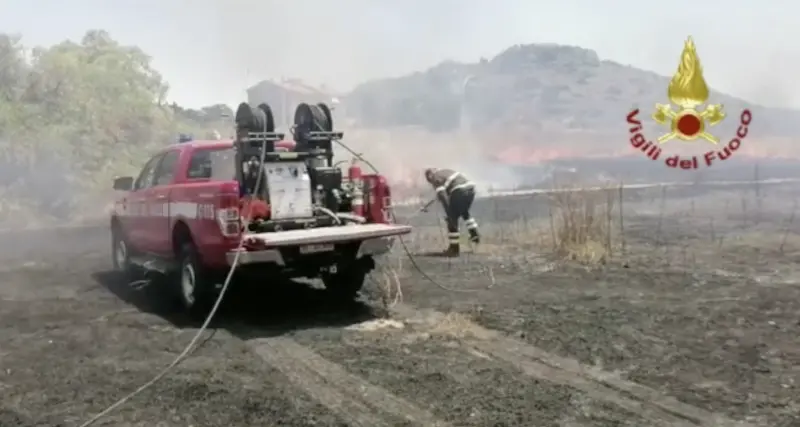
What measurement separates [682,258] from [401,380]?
6924mm

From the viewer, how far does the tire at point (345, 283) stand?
833cm

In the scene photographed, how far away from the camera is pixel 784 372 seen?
18.0ft

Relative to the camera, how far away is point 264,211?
7.73m

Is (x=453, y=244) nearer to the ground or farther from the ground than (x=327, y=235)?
nearer to the ground

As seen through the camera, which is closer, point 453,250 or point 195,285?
point 195,285

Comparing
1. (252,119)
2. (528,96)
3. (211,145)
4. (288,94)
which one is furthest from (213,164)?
(528,96)

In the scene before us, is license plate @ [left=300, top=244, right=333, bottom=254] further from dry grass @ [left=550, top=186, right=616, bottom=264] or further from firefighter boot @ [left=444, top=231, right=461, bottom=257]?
firefighter boot @ [left=444, top=231, right=461, bottom=257]

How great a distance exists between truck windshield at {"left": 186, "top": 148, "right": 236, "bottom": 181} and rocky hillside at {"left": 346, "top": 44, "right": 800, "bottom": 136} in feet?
94.3

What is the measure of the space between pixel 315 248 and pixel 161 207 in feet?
7.63

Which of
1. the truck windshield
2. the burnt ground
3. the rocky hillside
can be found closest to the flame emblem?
the burnt ground

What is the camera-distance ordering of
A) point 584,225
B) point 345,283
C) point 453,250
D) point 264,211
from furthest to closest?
point 453,250, point 584,225, point 345,283, point 264,211

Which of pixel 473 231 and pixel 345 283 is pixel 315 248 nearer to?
pixel 345 283

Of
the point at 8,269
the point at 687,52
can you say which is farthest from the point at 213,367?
the point at 687,52

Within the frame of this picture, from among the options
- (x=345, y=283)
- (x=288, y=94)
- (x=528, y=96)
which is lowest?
(x=345, y=283)
